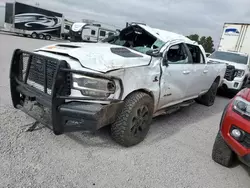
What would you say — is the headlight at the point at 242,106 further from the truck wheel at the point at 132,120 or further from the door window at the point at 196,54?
the door window at the point at 196,54

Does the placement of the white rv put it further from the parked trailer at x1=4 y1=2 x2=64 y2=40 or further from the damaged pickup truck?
the damaged pickup truck

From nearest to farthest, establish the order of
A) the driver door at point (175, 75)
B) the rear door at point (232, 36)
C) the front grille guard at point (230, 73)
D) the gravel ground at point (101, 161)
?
the gravel ground at point (101, 161)
the driver door at point (175, 75)
the front grille guard at point (230, 73)
the rear door at point (232, 36)

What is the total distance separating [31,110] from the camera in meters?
2.85

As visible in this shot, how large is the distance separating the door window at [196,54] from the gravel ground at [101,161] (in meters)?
1.92

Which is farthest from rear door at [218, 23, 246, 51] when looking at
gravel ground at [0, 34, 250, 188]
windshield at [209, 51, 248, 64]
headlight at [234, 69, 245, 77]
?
gravel ground at [0, 34, 250, 188]

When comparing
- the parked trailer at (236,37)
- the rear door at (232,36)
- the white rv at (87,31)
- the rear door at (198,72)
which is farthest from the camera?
the white rv at (87,31)

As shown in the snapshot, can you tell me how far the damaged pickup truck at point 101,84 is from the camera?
8.03ft

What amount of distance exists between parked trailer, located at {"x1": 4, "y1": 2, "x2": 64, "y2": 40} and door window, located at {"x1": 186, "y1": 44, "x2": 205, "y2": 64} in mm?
22454

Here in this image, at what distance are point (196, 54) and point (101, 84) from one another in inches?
122

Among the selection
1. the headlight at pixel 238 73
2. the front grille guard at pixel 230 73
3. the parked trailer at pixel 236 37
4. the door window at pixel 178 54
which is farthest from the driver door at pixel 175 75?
the parked trailer at pixel 236 37

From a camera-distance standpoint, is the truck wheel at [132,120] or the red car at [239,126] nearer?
the red car at [239,126]

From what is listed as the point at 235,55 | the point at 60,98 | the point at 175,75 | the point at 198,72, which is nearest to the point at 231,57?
the point at 235,55

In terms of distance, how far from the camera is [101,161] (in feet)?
8.89

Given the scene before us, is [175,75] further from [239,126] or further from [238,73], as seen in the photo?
[238,73]
